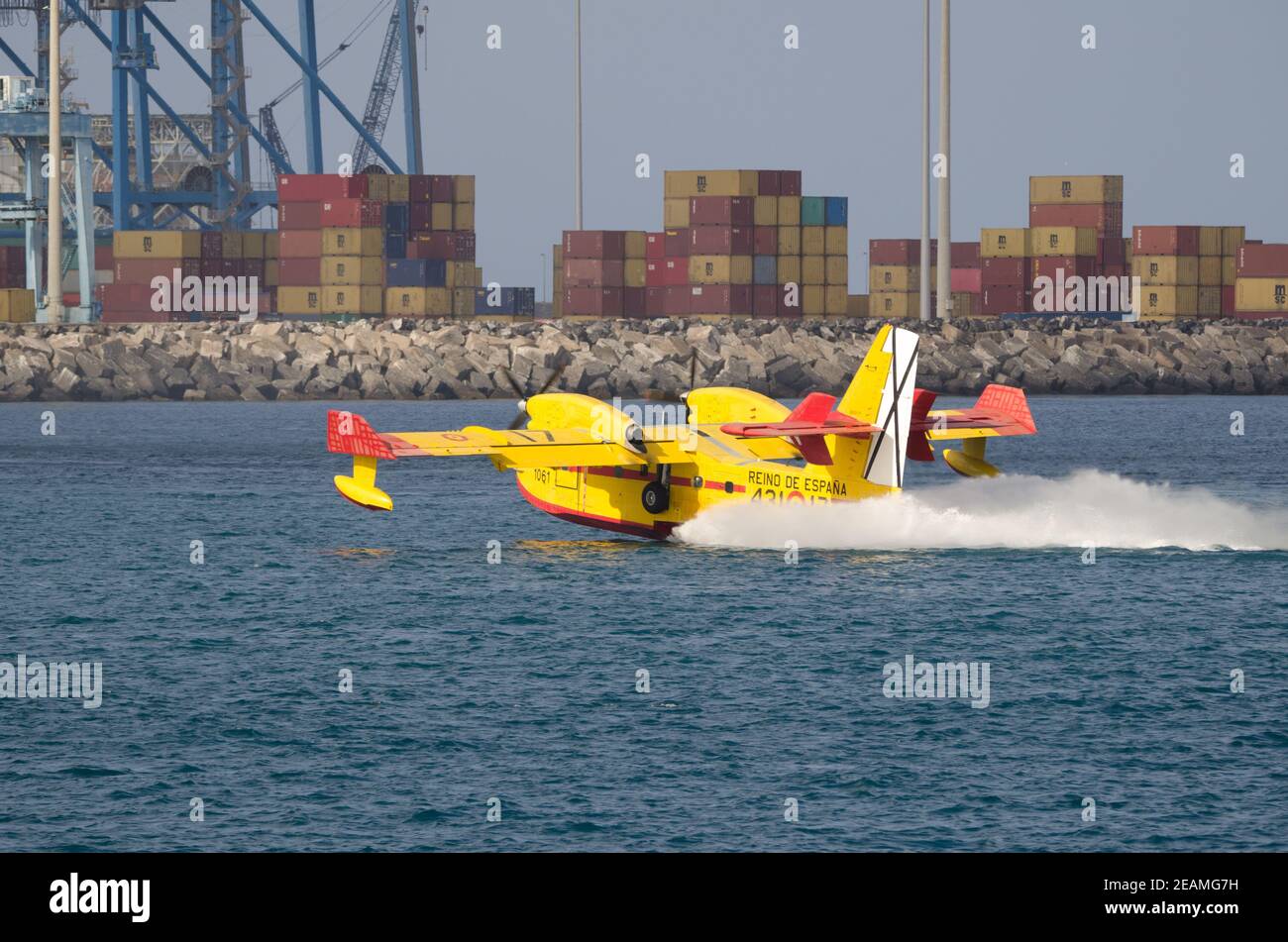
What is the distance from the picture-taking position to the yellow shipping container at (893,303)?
14612cm

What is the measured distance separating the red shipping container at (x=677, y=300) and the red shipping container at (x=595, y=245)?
18.9ft

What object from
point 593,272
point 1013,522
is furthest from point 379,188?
point 1013,522

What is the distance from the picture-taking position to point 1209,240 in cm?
13088

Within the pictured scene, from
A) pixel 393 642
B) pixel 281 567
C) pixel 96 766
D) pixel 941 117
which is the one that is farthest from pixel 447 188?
pixel 96 766

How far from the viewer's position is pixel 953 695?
93.9 feet

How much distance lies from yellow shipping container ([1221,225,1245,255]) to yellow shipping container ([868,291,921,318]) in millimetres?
24690

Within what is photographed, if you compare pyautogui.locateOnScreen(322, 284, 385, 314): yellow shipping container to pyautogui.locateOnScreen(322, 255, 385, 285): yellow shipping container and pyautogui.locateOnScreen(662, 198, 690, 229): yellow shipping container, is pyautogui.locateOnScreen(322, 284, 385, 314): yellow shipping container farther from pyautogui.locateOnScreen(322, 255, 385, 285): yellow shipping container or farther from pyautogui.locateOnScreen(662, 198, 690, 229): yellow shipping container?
pyautogui.locateOnScreen(662, 198, 690, 229): yellow shipping container

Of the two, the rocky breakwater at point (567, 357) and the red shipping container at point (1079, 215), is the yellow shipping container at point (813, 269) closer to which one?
the rocky breakwater at point (567, 357)

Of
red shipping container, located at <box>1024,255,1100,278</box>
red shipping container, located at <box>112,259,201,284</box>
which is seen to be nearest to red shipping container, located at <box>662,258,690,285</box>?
red shipping container, located at <box>1024,255,1100,278</box>

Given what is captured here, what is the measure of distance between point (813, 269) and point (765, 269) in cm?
358

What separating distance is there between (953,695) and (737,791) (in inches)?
266

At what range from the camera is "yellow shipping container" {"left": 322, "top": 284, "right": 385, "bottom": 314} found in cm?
12900

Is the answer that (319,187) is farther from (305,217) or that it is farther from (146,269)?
(146,269)

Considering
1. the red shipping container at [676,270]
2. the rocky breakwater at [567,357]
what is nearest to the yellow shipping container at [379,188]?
the rocky breakwater at [567,357]
